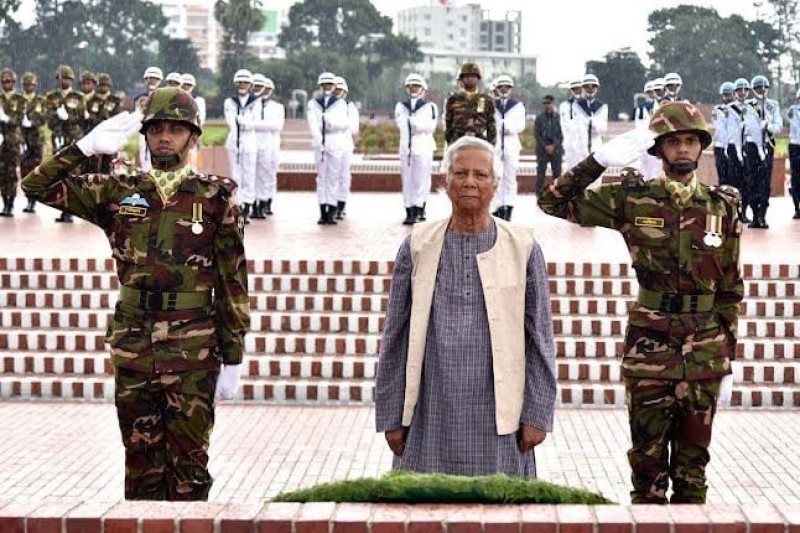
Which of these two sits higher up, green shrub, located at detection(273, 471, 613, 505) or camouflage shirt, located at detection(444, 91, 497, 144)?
camouflage shirt, located at detection(444, 91, 497, 144)

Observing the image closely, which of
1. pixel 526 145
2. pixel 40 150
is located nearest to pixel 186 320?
pixel 40 150

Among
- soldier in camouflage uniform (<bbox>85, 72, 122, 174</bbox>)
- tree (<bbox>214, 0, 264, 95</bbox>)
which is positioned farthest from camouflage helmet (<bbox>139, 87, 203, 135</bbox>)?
tree (<bbox>214, 0, 264, 95</bbox>)

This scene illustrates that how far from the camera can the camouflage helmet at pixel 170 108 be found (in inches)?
Result: 214

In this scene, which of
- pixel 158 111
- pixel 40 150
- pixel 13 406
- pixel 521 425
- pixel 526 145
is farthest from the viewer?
pixel 526 145

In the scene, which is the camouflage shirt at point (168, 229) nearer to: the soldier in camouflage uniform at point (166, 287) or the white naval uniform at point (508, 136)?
the soldier in camouflage uniform at point (166, 287)

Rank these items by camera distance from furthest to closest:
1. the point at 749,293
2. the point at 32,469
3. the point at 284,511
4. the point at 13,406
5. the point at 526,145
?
1. the point at 526,145
2. the point at 749,293
3. the point at 13,406
4. the point at 32,469
5. the point at 284,511

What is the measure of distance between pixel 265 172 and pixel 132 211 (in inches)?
502

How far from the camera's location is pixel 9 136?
1788 cm

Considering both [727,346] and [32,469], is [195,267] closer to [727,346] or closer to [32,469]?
[727,346]

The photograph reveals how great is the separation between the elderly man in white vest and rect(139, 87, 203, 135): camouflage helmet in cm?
103

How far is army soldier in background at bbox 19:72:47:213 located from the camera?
707 inches

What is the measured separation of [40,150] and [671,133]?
13.7 m

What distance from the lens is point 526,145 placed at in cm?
3828

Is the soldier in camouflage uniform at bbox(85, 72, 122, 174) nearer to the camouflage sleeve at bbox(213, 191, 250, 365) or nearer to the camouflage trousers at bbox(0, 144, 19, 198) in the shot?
the camouflage trousers at bbox(0, 144, 19, 198)
